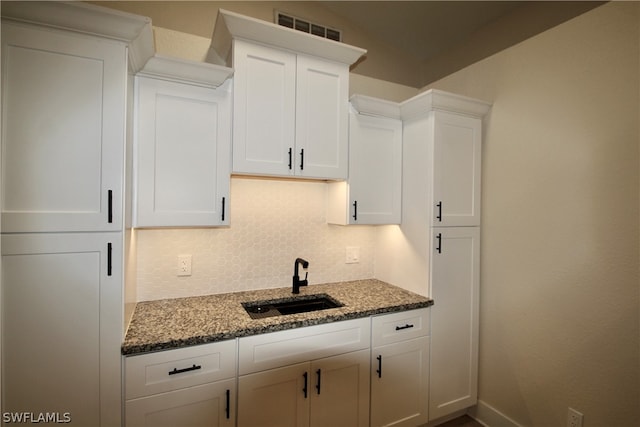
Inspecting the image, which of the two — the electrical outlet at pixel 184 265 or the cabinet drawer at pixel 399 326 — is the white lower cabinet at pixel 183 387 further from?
the cabinet drawer at pixel 399 326

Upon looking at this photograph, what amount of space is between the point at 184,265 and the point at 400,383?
60.2 inches

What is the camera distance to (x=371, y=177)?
6.90 ft

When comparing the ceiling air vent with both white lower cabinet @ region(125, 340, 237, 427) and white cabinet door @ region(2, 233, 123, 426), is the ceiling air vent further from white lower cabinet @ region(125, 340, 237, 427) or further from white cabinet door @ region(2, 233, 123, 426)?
white lower cabinet @ region(125, 340, 237, 427)

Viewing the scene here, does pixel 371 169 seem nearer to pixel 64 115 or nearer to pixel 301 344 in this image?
pixel 301 344

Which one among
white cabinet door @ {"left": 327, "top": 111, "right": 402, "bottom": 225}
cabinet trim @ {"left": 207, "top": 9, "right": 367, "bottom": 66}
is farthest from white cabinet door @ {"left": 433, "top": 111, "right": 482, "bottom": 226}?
cabinet trim @ {"left": 207, "top": 9, "right": 367, "bottom": 66}

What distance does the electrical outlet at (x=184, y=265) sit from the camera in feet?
6.21

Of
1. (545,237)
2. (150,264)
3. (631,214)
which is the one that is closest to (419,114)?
(545,237)

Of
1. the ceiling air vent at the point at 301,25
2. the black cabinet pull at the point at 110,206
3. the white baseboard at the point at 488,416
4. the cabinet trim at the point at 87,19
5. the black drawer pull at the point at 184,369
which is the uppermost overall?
the ceiling air vent at the point at 301,25

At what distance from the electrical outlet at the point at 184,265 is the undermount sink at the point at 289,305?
1.35 feet

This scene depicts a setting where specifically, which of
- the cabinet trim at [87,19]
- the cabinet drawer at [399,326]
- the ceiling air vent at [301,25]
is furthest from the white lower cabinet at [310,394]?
the ceiling air vent at [301,25]

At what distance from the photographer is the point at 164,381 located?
4.46 feet

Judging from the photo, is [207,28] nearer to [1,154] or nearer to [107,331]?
[1,154]

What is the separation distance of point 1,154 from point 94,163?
0.28m

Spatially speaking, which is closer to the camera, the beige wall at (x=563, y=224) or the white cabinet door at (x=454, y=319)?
the beige wall at (x=563, y=224)
